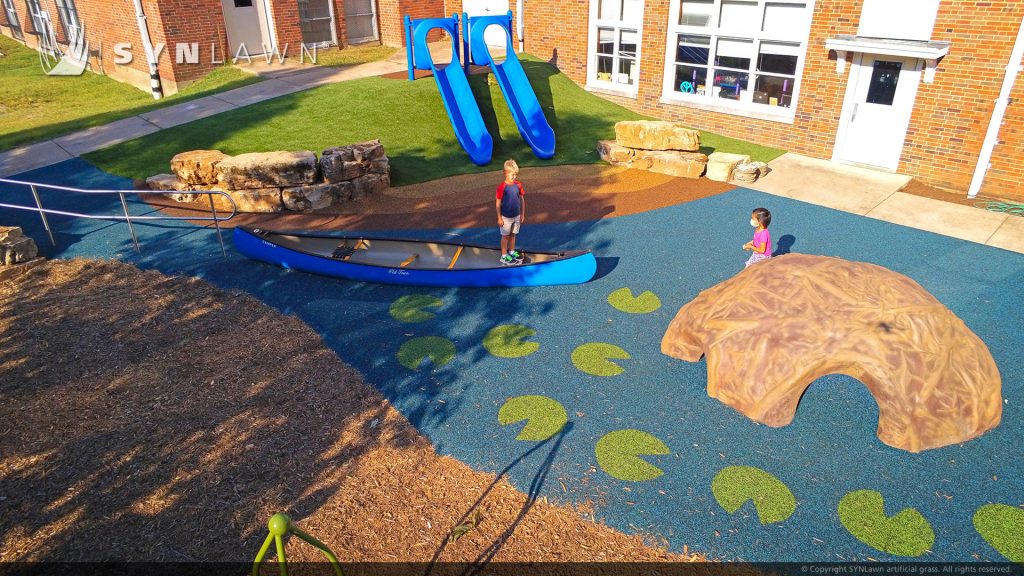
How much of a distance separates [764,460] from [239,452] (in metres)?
5.53

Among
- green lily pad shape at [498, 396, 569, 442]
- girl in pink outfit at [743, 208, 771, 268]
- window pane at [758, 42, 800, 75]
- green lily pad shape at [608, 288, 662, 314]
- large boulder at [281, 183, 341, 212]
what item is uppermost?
window pane at [758, 42, 800, 75]

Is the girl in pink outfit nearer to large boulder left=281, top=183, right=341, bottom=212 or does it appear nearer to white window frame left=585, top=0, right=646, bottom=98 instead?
large boulder left=281, top=183, right=341, bottom=212

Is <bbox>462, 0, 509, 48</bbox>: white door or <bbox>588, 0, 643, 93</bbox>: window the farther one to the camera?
<bbox>462, 0, 509, 48</bbox>: white door

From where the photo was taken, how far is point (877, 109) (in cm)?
1469

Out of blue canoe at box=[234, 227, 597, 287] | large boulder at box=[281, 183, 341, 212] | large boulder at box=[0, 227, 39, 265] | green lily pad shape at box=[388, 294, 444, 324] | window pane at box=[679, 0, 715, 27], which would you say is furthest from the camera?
window pane at box=[679, 0, 715, 27]

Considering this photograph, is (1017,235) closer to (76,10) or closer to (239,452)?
(239,452)

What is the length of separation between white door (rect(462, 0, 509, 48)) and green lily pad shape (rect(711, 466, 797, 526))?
770 inches

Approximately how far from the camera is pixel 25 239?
1073 centimetres

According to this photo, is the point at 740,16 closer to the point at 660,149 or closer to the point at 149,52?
the point at 660,149

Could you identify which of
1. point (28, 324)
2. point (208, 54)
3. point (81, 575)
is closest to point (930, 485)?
point (81, 575)

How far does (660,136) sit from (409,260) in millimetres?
7543

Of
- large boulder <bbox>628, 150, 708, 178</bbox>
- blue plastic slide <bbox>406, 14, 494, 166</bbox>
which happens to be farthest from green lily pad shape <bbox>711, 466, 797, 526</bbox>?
blue plastic slide <bbox>406, 14, 494, 166</bbox>

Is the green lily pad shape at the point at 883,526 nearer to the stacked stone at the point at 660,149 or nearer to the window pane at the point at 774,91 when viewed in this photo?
the stacked stone at the point at 660,149

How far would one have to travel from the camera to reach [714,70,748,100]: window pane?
17.0 m
